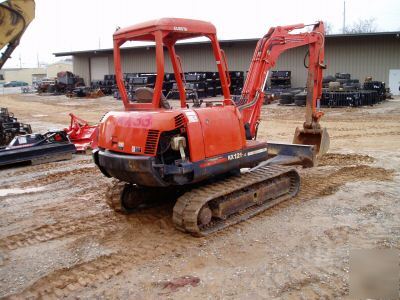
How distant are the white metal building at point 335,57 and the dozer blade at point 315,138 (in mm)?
12598

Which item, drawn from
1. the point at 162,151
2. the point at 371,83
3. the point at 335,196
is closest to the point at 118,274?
the point at 162,151

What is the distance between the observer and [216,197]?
5.59 m

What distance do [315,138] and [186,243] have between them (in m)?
4.44

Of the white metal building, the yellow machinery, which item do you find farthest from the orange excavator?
the white metal building

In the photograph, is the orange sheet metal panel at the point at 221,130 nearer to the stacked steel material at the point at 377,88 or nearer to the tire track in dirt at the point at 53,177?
the tire track in dirt at the point at 53,177

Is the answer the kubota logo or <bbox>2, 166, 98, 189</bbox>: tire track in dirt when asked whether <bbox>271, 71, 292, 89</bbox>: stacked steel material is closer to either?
<bbox>2, 166, 98, 189</bbox>: tire track in dirt

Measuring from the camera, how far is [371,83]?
73.4 feet

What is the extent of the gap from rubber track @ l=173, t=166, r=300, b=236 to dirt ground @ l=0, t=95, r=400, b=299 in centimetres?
13

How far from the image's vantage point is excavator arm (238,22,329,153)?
300 inches

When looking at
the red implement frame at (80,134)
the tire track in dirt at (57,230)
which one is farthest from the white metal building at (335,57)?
the tire track in dirt at (57,230)

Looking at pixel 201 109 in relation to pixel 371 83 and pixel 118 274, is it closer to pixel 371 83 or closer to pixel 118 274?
pixel 118 274

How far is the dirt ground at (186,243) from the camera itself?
4.31 metres

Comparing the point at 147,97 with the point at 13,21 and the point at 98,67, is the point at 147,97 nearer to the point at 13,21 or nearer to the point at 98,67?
the point at 13,21

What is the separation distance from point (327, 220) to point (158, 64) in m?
3.08
